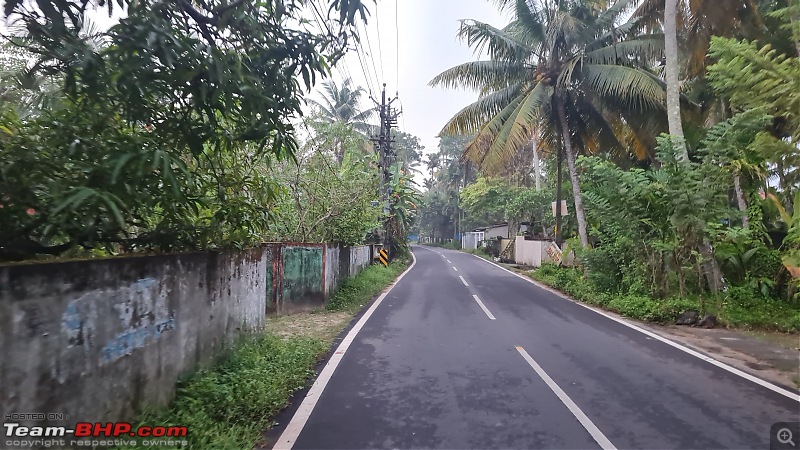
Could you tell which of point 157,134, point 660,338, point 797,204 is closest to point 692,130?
point 797,204

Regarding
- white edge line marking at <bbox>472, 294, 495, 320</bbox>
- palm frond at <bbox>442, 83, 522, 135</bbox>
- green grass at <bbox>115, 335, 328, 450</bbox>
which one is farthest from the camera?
palm frond at <bbox>442, 83, 522, 135</bbox>

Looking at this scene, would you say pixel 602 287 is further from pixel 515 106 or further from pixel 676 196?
pixel 515 106

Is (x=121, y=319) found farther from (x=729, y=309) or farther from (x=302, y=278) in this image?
(x=729, y=309)

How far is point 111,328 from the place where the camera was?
3316 mm

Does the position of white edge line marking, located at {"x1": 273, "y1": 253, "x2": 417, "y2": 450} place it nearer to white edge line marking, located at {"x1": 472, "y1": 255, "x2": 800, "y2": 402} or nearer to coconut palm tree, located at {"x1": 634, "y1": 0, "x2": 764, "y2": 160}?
white edge line marking, located at {"x1": 472, "y1": 255, "x2": 800, "y2": 402}

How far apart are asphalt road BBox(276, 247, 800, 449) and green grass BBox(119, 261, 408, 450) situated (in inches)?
12.7

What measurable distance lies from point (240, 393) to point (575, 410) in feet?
10.6

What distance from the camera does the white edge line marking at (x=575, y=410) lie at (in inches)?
143

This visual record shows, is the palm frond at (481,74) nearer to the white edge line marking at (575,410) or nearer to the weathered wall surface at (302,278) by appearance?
the weathered wall surface at (302,278)

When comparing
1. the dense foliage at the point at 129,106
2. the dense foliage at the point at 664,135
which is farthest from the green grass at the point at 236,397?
the dense foliage at the point at 664,135

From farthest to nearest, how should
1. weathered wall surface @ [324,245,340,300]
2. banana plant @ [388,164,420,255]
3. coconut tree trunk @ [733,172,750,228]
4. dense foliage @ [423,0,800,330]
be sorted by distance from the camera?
banana plant @ [388,164,420,255]
weathered wall surface @ [324,245,340,300]
coconut tree trunk @ [733,172,750,228]
dense foliage @ [423,0,800,330]

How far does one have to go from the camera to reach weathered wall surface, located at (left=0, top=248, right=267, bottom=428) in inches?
101

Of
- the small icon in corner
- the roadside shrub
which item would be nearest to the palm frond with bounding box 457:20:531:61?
the roadside shrub

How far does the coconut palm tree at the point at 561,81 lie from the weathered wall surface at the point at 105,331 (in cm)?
1095
